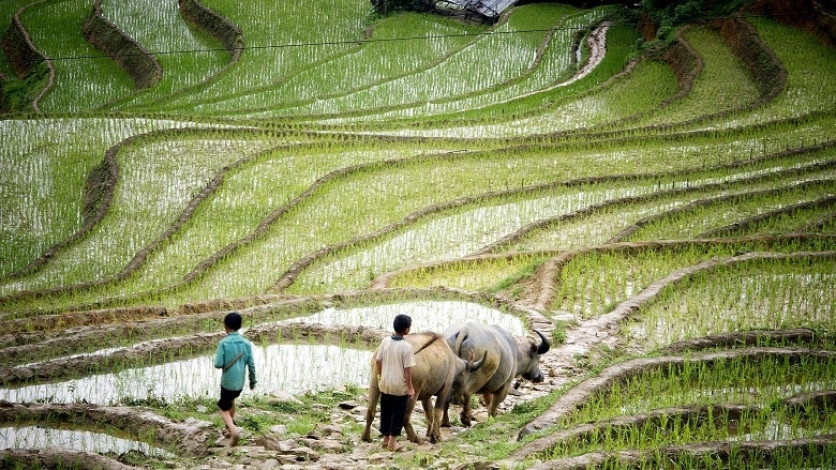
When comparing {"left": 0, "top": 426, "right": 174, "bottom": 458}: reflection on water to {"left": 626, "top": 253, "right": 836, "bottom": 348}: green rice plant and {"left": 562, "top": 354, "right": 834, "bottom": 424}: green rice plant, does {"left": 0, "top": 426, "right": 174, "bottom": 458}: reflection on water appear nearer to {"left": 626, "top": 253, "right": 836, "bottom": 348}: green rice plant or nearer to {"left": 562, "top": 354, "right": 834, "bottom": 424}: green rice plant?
{"left": 562, "top": 354, "right": 834, "bottom": 424}: green rice plant

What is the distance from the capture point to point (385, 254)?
Answer: 13.3 metres

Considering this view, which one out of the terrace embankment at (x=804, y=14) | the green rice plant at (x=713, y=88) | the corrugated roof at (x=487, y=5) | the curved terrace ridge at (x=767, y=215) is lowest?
the curved terrace ridge at (x=767, y=215)

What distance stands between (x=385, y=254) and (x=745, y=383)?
6.12 metres

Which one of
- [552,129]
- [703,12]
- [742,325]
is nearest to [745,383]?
[742,325]

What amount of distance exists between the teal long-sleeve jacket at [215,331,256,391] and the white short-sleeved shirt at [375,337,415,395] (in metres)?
0.94

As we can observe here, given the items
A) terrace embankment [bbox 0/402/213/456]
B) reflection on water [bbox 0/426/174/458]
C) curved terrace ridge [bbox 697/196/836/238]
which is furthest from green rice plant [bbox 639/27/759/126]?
reflection on water [bbox 0/426/174/458]

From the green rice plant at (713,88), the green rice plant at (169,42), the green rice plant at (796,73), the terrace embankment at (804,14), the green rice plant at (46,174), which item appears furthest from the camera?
the green rice plant at (169,42)

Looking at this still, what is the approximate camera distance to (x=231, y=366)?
6.64m

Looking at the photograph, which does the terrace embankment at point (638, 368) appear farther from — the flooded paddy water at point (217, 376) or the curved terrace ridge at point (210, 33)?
Answer: the curved terrace ridge at point (210, 33)

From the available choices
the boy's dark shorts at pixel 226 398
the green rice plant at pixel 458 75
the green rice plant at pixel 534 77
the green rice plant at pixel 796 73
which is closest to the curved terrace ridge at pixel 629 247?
the boy's dark shorts at pixel 226 398

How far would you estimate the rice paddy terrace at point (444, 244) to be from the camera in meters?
6.94

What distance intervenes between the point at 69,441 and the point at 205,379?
1.54m

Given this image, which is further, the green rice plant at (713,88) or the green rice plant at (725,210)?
the green rice plant at (713,88)

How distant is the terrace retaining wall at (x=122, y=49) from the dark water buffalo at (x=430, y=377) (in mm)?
23113
